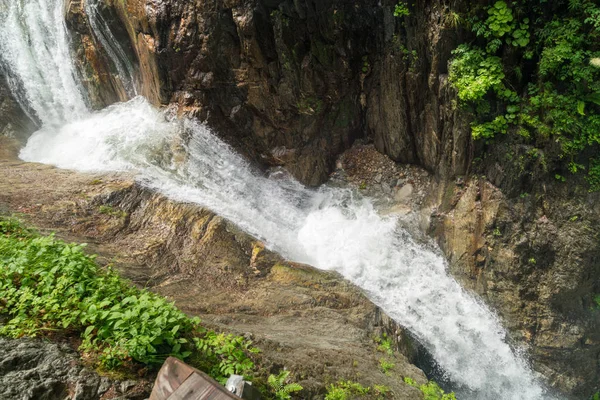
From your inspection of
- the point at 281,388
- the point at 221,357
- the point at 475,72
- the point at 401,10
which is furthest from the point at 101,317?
the point at 401,10

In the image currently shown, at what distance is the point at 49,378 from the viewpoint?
8.07 ft

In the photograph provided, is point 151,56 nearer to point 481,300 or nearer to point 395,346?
point 395,346

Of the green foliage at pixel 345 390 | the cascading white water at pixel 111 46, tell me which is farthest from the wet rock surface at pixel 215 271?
the cascading white water at pixel 111 46

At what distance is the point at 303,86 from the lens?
8289 mm

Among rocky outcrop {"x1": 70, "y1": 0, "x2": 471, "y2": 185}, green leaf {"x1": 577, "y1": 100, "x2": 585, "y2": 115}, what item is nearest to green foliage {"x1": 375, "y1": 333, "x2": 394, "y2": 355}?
rocky outcrop {"x1": 70, "y1": 0, "x2": 471, "y2": 185}

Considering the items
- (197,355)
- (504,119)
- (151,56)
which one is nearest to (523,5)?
(504,119)

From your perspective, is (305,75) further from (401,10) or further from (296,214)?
(296,214)

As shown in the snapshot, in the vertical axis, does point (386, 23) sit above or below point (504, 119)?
above

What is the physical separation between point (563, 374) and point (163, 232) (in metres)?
8.11

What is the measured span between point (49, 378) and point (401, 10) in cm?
737

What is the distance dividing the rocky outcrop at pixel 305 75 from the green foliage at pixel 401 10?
15 cm

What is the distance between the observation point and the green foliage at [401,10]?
21.8 ft

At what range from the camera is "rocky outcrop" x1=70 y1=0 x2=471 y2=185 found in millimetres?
7082

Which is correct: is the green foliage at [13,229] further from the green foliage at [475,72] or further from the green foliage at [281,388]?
the green foliage at [475,72]
